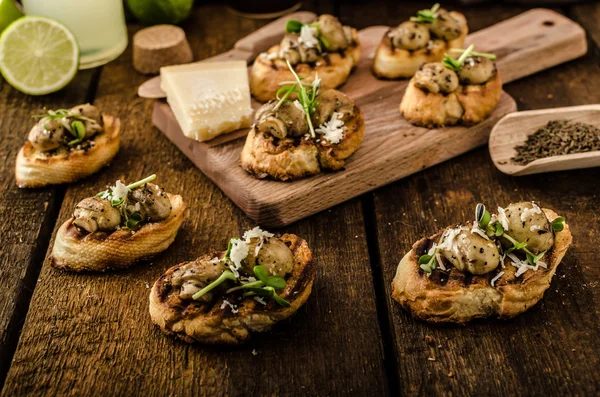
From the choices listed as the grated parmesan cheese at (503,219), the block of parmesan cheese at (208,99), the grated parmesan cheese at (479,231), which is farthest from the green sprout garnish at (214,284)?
the block of parmesan cheese at (208,99)

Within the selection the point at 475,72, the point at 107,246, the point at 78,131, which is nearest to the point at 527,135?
the point at 475,72

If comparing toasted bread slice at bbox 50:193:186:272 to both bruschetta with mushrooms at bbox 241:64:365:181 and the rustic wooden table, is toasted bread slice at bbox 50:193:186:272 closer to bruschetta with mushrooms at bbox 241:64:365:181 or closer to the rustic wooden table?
the rustic wooden table

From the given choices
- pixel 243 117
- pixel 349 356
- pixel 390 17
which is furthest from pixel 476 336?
A: pixel 390 17

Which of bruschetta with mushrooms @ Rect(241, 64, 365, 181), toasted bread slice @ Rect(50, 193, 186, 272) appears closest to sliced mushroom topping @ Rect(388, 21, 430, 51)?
bruschetta with mushrooms @ Rect(241, 64, 365, 181)

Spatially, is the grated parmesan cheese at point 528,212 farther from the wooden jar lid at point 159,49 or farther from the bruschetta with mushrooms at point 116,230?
the wooden jar lid at point 159,49

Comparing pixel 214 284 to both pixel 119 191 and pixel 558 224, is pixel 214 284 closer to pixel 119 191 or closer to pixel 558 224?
pixel 119 191

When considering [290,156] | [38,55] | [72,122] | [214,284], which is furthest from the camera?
[38,55]
